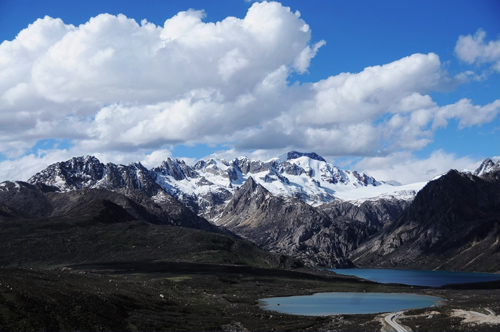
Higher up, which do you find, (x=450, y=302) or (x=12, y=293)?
(x=12, y=293)

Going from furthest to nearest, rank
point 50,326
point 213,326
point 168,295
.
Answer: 1. point 168,295
2. point 213,326
3. point 50,326

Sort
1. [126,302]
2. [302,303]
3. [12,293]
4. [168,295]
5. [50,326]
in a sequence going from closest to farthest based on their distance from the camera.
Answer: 1. [50,326]
2. [12,293]
3. [126,302]
4. [168,295]
5. [302,303]

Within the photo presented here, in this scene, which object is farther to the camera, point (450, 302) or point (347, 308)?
point (450, 302)

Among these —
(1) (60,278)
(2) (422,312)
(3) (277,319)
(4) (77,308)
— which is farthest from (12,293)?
(2) (422,312)

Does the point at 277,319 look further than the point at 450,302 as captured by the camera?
No

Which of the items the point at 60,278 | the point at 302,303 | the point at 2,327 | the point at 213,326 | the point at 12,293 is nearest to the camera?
the point at 2,327

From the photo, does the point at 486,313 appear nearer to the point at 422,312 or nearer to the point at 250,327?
the point at 422,312

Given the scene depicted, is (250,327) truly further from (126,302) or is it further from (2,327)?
(2,327)

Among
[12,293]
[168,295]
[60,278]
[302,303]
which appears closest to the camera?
[12,293]

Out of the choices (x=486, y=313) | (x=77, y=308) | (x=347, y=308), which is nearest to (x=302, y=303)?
(x=347, y=308)
